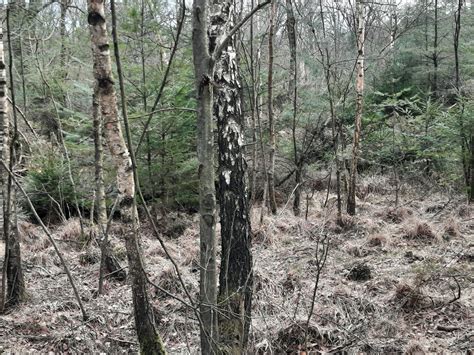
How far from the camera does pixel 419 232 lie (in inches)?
271

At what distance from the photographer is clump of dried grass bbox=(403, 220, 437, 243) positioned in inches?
265

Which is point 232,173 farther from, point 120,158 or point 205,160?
point 205,160

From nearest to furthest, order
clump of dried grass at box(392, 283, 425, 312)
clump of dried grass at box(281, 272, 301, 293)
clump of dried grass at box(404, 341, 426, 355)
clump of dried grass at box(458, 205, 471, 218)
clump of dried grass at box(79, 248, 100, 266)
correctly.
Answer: clump of dried grass at box(404, 341, 426, 355) < clump of dried grass at box(392, 283, 425, 312) < clump of dried grass at box(281, 272, 301, 293) < clump of dried grass at box(79, 248, 100, 266) < clump of dried grass at box(458, 205, 471, 218)

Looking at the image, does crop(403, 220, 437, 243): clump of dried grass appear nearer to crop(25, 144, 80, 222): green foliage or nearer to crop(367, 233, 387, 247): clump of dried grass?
crop(367, 233, 387, 247): clump of dried grass

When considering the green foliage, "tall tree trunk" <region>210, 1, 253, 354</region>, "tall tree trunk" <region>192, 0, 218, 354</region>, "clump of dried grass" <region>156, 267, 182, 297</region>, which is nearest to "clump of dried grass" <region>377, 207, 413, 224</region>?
"clump of dried grass" <region>156, 267, 182, 297</region>

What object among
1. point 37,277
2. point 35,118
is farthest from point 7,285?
point 35,118

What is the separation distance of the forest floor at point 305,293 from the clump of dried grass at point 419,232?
0.02 m

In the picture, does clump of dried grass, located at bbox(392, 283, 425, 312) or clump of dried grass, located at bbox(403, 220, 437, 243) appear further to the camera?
clump of dried grass, located at bbox(403, 220, 437, 243)

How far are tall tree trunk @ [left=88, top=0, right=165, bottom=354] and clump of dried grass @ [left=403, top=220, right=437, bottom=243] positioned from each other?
4795 millimetres

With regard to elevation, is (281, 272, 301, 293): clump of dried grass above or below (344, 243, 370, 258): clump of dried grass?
below

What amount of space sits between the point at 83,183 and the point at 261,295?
492cm


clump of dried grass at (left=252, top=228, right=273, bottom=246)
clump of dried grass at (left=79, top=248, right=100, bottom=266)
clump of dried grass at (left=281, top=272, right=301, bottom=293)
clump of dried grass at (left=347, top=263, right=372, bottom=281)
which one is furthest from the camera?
clump of dried grass at (left=252, top=228, right=273, bottom=246)

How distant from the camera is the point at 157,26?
704 cm

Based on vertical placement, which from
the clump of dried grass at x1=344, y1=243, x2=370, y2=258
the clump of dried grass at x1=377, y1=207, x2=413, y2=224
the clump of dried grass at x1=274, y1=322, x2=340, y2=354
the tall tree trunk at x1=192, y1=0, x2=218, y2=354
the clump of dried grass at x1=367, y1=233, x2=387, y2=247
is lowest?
the clump of dried grass at x1=274, y1=322, x2=340, y2=354
